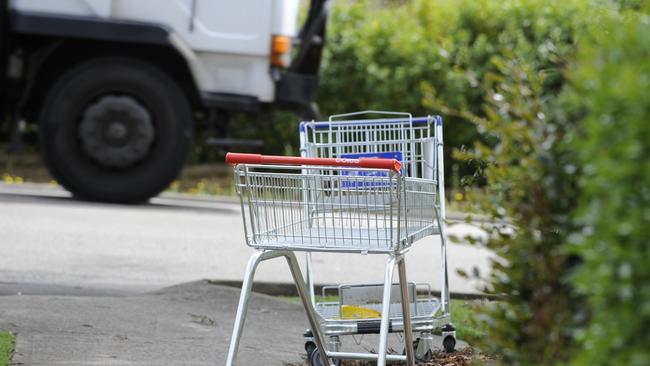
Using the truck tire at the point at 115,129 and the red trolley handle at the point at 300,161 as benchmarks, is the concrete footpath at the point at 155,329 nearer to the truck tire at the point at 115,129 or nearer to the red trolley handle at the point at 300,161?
the red trolley handle at the point at 300,161

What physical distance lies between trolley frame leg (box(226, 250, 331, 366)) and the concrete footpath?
0.93 metres

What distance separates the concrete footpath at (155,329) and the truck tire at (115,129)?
205 inches

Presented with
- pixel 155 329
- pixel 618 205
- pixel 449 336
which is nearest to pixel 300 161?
pixel 449 336

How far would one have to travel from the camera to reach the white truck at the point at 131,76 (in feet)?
40.7

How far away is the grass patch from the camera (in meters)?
5.05

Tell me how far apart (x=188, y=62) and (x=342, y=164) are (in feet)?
28.3

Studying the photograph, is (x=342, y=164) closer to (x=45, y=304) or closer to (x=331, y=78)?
(x=45, y=304)

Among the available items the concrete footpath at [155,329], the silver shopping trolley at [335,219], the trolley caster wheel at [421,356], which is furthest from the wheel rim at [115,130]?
the silver shopping trolley at [335,219]

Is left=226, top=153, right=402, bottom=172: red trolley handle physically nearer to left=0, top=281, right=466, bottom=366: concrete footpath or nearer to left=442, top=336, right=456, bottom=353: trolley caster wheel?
left=0, top=281, right=466, bottom=366: concrete footpath

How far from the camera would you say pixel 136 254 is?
31.6 ft

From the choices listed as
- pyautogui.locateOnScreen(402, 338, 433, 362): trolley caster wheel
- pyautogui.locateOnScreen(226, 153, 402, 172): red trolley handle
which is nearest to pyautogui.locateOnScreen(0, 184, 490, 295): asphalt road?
pyautogui.locateOnScreen(402, 338, 433, 362): trolley caster wheel

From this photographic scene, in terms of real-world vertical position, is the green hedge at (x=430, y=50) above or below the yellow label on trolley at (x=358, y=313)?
above

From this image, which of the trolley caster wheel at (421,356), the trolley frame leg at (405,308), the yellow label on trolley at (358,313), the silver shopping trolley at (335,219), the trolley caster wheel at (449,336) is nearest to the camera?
the silver shopping trolley at (335,219)

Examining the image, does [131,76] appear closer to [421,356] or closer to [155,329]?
[155,329]
